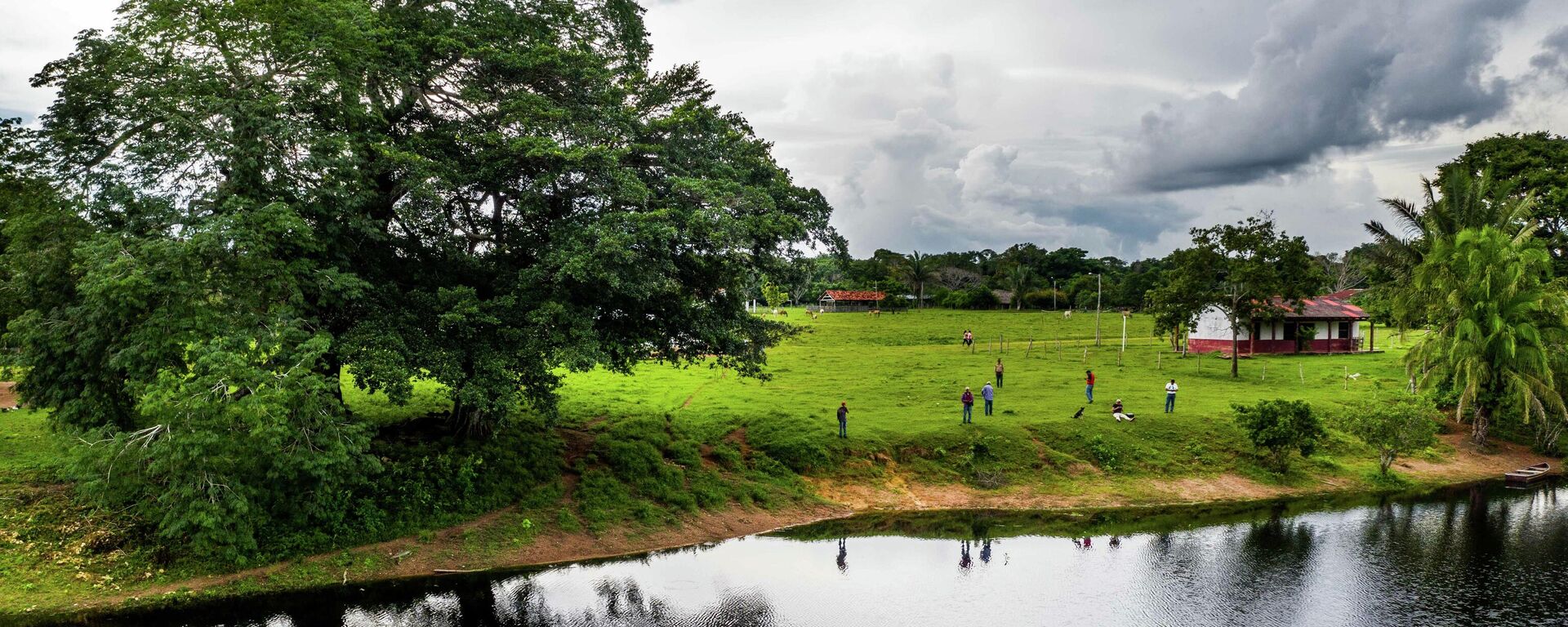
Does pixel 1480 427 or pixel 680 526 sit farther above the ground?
pixel 1480 427

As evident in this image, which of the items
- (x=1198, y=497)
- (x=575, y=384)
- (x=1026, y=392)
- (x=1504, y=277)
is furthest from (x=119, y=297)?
(x=1504, y=277)

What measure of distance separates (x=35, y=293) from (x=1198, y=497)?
1265 inches

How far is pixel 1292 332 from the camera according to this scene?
→ 56250 millimetres

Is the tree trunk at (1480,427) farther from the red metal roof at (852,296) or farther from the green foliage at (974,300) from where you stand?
the red metal roof at (852,296)

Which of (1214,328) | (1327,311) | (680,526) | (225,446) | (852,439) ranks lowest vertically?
(680,526)

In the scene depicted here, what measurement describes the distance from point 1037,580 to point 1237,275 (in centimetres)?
3096

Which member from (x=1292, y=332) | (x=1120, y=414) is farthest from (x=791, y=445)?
(x=1292, y=332)

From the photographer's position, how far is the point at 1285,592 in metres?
18.9

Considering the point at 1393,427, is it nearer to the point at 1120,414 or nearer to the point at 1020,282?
the point at 1120,414

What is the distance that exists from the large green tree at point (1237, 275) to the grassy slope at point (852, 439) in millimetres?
3881

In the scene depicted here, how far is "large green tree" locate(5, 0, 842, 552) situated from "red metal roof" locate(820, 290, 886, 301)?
3282 inches

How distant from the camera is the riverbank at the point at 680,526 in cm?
1841

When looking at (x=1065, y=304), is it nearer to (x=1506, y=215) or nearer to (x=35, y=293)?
(x=1506, y=215)

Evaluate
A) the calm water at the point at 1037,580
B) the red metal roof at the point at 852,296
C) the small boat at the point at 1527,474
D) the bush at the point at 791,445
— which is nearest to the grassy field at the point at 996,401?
the bush at the point at 791,445
